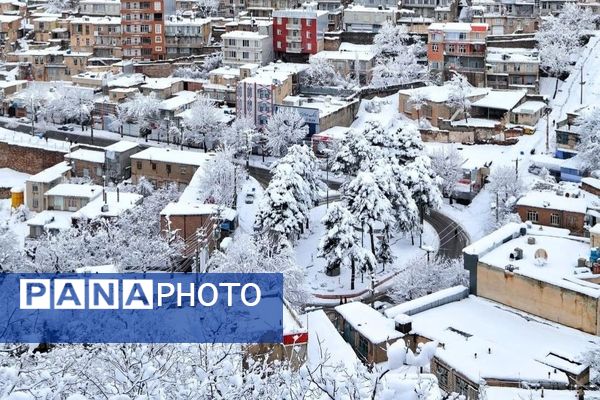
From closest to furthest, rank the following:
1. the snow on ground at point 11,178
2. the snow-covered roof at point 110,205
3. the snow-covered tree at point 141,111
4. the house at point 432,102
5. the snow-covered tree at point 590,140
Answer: the snow-covered roof at point 110,205
the snow-covered tree at point 590,140
the snow on ground at point 11,178
the house at point 432,102
the snow-covered tree at point 141,111

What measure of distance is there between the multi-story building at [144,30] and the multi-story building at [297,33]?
20.3 feet

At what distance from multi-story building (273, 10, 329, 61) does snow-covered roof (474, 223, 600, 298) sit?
920 inches

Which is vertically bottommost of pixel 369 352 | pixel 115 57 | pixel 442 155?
pixel 369 352

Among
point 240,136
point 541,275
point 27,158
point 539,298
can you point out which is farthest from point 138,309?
point 27,158

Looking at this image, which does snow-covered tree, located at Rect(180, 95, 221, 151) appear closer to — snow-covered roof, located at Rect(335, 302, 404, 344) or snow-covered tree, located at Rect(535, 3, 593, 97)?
snow-covered tree, located at Rect(535, 3, 593, 97)

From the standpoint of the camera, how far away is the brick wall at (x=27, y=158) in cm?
3431

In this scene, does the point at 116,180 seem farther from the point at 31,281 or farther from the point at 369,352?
the point at 369,352

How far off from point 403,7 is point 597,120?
1994cm

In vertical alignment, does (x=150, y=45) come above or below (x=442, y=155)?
above

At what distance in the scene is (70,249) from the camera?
23.6m

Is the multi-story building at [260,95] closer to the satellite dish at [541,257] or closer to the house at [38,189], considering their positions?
the house at [38,189]

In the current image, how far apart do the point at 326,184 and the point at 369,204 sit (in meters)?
6.60

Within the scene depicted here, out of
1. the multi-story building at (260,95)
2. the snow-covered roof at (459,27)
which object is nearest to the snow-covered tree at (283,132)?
the multi-story building at (260,95)

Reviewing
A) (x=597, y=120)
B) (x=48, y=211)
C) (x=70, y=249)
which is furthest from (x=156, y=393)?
(x=597, y=120)
